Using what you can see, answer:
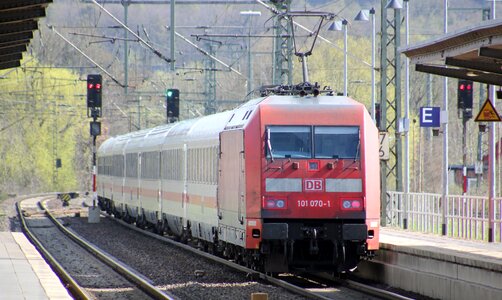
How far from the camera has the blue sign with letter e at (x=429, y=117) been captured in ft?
97.4

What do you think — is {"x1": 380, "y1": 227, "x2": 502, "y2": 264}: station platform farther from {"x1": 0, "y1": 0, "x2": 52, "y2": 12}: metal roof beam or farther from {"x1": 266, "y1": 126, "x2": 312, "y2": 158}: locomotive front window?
{"x1": 0, "y1": 0, "x2": 52, "y2": 12}: metal roof beam

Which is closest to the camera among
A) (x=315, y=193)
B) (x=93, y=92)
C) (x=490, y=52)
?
(x=490, y=52)

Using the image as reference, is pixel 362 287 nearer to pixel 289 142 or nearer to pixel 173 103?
pixel 289 142

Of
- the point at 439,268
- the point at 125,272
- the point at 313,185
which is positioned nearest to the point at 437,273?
the point at 439,268

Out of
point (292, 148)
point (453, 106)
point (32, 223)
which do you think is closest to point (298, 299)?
point (292, 148)

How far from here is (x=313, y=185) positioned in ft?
66.6

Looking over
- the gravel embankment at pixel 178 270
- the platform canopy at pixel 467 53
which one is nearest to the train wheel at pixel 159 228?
the gravel embankment at pixel 178 270

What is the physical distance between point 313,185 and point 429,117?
10130 mm

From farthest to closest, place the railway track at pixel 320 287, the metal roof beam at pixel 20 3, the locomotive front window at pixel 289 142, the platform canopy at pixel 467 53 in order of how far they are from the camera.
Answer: the locomotive front window at pixel 289 142, the railway track at pixel 320 287, the metal roof beam at pixel 20 3, the platform canopy at pixel 467 53

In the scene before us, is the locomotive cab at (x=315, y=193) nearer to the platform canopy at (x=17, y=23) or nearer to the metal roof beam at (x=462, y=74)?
the metal roof beam at (x=462, y=74)

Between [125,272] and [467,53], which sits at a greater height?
[467,53]

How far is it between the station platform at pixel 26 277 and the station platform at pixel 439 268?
5.56 meters

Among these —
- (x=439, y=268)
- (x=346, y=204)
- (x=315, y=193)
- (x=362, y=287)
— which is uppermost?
(x=315, y=193)

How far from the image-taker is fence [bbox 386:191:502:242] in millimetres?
26406
